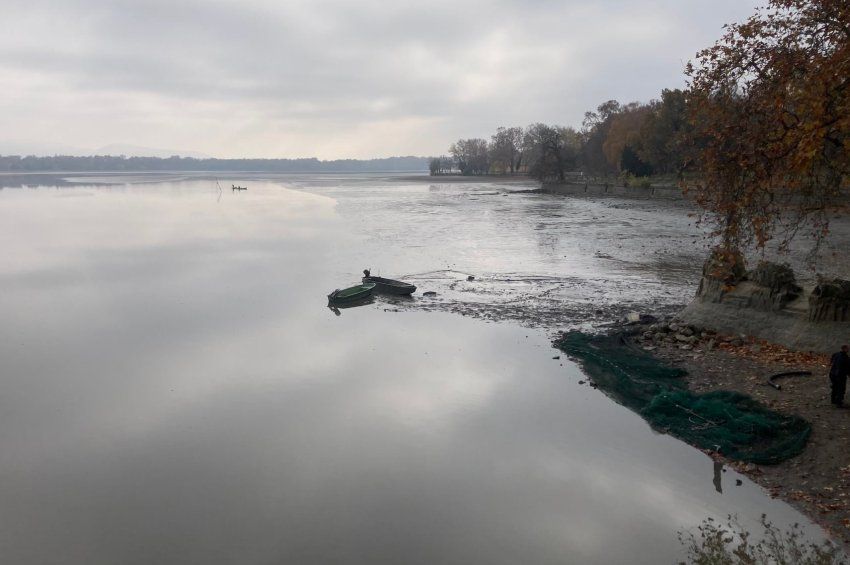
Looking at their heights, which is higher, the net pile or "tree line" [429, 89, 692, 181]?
"tree line" [429, 89, 692, 181]

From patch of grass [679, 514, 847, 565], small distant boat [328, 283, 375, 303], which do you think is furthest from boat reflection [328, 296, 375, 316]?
patch of grass [679, 514, 847, 565]

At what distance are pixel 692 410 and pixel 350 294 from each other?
14795 millimetres

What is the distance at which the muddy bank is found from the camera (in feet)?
34.5

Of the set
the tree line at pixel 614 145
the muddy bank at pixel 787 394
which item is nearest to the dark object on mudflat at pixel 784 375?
the muddy bank at pixel 787 394

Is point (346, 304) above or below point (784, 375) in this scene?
below

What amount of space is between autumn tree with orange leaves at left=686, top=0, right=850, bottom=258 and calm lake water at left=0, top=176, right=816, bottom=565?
236 inches

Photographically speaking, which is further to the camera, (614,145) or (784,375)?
(614,145)

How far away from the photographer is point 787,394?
13.9 metres

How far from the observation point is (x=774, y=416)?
1295cm

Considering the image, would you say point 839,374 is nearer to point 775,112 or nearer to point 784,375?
point 784,375

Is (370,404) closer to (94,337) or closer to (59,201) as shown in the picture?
(94,337)

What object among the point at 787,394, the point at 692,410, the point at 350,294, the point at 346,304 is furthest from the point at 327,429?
the point at 350,294

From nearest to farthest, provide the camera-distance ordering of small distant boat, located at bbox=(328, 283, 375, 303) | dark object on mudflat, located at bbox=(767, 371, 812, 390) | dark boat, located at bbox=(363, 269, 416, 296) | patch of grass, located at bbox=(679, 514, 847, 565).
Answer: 1. patch of grass, located at bbox=(679, 514, 847, 565)
2. dark object on mudflat, located at bbox=(767, 371, 812, 390)
3. small distant boat, located at bbox=(328, 283, 375, 303)
4. dark boat, located at bbox=(363, 269, 416, 296)

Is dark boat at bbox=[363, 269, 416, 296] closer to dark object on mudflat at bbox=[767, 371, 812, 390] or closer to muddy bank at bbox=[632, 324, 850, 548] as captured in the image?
muddy bank at bbox=[632, 324, 850, 548]
